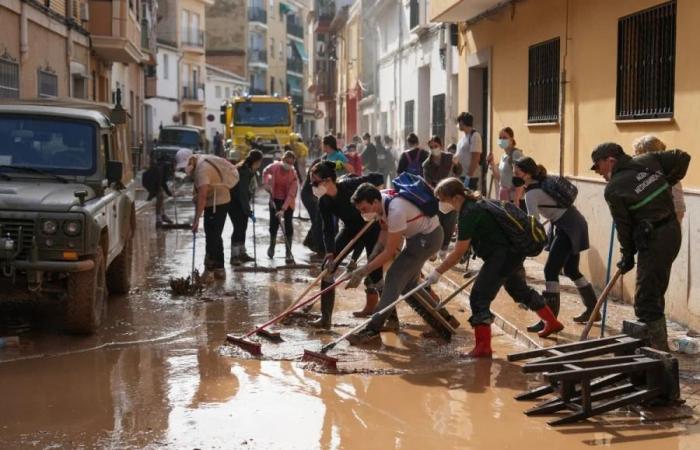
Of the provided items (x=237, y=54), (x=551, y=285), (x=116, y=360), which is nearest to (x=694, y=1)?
(x=551, y=285)

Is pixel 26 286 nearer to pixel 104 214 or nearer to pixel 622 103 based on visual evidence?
pixel 104 214

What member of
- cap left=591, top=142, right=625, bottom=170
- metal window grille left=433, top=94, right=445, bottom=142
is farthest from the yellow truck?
cap left=591, top=142, right=625, bottom=170

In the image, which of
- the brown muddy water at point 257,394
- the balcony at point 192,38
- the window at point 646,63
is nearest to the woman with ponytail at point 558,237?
the brown muddy water at point 257,394

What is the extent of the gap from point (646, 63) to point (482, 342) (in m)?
3.75

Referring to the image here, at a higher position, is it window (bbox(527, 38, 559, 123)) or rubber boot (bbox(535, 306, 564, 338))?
window (bbox(527, 38, 559, 123))

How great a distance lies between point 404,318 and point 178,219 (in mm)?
11580

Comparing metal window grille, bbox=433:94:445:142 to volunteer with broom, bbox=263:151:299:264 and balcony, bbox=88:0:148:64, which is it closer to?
volunteer with broom, bbox=263:151:299:264

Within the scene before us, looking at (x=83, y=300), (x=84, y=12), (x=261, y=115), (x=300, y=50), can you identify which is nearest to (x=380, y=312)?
(x=83, y=300)

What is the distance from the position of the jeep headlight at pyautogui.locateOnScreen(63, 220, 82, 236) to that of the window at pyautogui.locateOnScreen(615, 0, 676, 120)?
5.39m

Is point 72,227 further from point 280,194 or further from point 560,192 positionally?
point 280,194

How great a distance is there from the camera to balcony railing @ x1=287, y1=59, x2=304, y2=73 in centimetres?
9079

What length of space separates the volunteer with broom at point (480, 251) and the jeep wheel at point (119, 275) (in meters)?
4.43

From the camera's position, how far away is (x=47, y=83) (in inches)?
831

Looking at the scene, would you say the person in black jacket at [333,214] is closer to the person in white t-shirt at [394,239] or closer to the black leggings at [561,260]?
the person in white t-shirt at [394,239]
